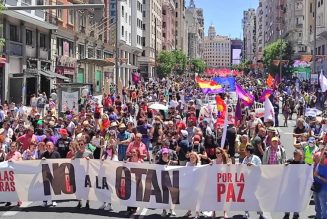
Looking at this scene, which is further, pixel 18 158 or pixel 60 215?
pixel 18 158

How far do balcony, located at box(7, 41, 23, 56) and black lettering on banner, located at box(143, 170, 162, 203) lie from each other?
1029 inches

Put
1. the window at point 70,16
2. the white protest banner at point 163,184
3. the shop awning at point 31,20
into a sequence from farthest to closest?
the window at point 70,16 → the shop awning at point 31,20 → the white protest banner at point 163,184

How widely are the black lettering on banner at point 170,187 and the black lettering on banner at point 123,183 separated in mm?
705

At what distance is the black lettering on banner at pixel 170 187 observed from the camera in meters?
10.8

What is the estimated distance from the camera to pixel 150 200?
429 inches

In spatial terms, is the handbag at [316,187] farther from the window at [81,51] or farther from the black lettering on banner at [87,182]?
the window at [81,51]

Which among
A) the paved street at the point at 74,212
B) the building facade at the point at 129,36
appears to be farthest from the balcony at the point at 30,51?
the building facade at the point at 129,36

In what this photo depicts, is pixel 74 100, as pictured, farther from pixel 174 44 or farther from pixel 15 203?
pixel 174 44

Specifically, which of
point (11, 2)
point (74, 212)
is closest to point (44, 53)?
point (11, 2)

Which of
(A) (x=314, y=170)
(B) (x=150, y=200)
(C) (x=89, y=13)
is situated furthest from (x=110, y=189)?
(C) (x=89, y=13)

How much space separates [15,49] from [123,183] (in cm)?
2721

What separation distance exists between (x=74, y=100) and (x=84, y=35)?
2774 cm

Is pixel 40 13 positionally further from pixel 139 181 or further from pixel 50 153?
pixel 139 181

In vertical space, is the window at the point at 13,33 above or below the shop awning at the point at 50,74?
above
